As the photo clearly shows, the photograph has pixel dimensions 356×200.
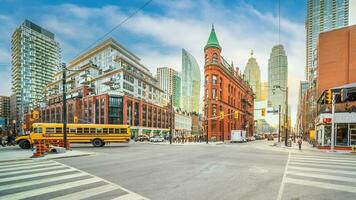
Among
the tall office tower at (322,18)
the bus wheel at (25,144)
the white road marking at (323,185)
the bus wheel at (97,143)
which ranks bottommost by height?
the bus wheel at (97,143)

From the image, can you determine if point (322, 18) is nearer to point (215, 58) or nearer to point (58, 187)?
point (215, 58)

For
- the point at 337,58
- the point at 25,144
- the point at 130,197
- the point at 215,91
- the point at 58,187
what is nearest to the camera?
the point at 130,197

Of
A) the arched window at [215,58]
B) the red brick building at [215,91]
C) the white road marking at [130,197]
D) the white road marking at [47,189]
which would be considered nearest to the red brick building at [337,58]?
the red brick building at [215,91]

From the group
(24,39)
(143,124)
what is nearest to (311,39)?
(143,124)

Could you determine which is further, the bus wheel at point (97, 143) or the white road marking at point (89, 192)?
the bus wheel at point (97, 143)

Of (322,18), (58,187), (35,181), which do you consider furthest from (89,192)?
(322,18)

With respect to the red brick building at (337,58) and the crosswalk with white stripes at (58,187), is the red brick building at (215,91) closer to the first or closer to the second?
the red brick building at (337,58)

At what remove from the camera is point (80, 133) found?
2658 cm

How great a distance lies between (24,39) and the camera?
328 feet

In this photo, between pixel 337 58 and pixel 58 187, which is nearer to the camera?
pixel 58 187

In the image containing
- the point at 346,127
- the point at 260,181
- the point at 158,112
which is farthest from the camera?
the point at 158,112

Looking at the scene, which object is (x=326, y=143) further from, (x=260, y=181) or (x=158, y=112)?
(x=158, y=112)

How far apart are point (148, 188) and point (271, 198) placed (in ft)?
12.3

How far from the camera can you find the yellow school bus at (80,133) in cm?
2361
